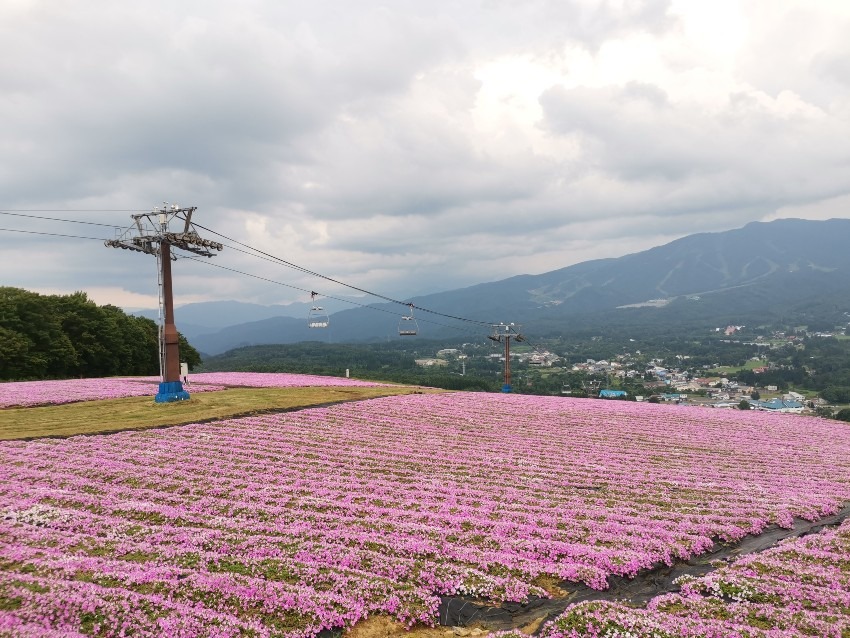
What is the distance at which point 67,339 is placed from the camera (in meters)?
72.4

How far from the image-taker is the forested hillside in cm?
6575

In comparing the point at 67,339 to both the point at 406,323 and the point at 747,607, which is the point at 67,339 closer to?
the point at 406,323

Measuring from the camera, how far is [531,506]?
63.9ft

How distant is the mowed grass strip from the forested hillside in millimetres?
34870

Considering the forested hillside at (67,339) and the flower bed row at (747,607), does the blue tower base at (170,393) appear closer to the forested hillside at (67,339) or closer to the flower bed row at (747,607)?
the flower bed row at (747,607)

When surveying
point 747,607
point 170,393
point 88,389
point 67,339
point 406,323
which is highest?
point 67,339

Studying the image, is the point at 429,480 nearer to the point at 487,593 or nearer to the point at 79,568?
the point at 487,593

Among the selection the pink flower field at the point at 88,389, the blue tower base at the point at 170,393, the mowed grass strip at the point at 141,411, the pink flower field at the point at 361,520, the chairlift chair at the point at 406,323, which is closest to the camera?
the pink flower field at the point at 361,520

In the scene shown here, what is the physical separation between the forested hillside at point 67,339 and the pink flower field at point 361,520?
49875mm

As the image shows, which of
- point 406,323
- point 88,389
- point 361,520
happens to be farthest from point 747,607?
point 406,323

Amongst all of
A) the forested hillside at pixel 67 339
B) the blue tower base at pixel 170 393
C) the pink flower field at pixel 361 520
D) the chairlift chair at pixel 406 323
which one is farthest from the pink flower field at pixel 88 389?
the forested hillside at pixel 67 339

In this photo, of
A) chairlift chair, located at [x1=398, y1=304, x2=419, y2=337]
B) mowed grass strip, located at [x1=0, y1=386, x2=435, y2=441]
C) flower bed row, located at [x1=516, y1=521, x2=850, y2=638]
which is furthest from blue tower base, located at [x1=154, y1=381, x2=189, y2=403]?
flower bed row, located at [x1=516, y1=521, x2=850, y2=638]

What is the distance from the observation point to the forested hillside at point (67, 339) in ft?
216

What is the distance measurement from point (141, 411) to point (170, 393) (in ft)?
10.6
